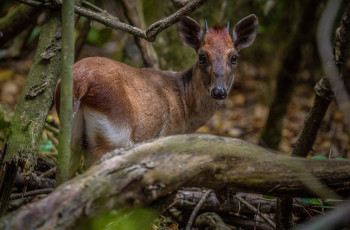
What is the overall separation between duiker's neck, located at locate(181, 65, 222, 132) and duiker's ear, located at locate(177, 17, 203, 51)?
30cm

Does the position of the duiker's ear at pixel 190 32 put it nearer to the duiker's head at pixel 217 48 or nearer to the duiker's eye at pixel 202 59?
the duiker's head at pixel 217 48

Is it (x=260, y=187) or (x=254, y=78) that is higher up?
(x=254, y=78)

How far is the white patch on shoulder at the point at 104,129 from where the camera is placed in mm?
3400

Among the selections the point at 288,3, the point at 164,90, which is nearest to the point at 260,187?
the point at 164,90

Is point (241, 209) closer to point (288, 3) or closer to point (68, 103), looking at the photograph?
point (68, 103)

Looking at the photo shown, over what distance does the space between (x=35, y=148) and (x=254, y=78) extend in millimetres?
8115

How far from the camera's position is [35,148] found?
316 cm

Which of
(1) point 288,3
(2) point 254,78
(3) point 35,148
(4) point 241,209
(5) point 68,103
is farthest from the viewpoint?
(2) point 254,78

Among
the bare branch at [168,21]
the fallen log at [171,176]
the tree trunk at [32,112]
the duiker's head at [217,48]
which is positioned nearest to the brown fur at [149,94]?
the duiker's head at [217,48]

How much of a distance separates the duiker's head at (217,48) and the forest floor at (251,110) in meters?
2.56

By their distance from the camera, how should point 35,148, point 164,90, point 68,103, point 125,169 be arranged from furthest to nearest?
point 164,90 < point 35,148 < point 68,103 < point 125,169

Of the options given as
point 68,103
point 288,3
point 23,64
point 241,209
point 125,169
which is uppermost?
point 288,3

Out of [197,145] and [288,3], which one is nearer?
[197,145]

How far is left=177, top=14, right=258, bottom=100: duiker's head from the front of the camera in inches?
170
